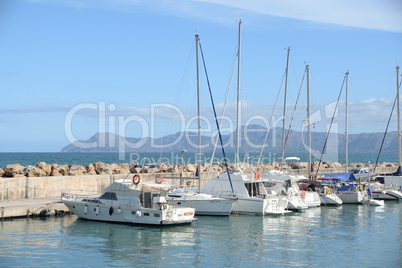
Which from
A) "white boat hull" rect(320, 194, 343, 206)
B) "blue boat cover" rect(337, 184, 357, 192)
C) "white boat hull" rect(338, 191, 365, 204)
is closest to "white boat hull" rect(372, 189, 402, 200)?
"blue boat cover" rect(337, 184, 357, 192)

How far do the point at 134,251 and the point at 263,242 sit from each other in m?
6.07

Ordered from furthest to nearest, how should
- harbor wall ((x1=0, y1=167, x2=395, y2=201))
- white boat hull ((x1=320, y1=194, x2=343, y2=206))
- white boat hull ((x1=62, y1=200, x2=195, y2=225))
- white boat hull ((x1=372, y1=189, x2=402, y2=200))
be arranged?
white boat hull ((x1=372, y1=189, x2=402, y2=200))
white boat hull ((x1=320, y1=194, x2=343, y2=206))
harbor wall ((x1=0, y1=167, x2=395, y2=201))
white boat hull ((x1=62, y1=200, x2=195, y2=225))

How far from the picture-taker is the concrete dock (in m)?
27.5

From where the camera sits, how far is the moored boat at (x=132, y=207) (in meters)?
26.8

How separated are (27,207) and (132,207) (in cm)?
598

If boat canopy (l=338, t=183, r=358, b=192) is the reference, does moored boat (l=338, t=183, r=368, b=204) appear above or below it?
below

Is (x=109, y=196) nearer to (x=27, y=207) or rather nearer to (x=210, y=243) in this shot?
(x=27, y=207)

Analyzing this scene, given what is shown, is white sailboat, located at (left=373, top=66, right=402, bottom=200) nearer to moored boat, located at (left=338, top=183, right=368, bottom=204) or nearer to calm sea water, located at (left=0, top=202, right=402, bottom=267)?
moored boat, located at (left=338, top=183, right=368, bottom=204)

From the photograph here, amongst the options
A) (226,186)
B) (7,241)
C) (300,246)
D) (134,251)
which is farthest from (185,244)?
(226,186)

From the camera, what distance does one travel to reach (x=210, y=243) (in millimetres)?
23047

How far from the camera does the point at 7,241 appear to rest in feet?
73.6

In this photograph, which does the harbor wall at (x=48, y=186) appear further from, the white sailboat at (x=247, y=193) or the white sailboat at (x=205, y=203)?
the white sailboat at (x=247, y=193)

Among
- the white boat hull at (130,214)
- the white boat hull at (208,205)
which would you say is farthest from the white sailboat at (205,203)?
the white boat hull at (130,214)

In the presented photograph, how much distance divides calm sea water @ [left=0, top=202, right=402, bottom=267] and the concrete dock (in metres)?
0.57
